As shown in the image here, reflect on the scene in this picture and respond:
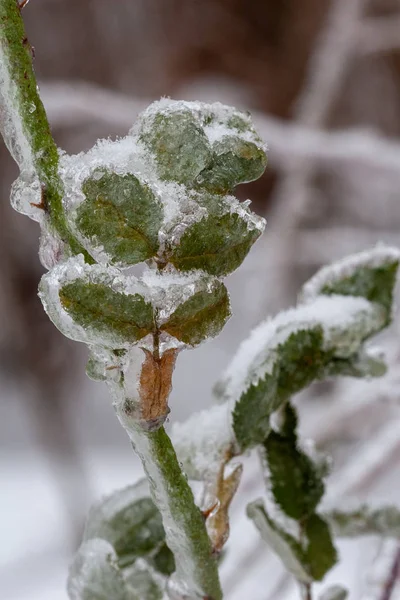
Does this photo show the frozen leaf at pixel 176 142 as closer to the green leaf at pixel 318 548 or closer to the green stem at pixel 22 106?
the green stem at pixel 22 106

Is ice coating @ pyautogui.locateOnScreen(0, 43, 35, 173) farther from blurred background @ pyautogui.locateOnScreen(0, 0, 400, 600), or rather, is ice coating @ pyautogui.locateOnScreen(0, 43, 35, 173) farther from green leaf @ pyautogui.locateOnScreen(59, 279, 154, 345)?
blurred background @ pyautogui.locateOnScreen(0, 0, 400, 600)

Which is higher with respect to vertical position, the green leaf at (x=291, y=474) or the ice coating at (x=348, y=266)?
the ice coating at (x=348, y=266)

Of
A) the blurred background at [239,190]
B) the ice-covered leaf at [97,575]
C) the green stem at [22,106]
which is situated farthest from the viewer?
the blurred background at [239,190]

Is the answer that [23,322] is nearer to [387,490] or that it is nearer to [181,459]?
[387,490]

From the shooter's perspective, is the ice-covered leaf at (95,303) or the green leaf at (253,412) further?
the green leaf at (253,412)

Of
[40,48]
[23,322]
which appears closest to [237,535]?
[23,322]

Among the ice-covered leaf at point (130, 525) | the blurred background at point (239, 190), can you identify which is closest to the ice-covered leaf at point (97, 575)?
the ice-covered leaf at point (130, 525)
